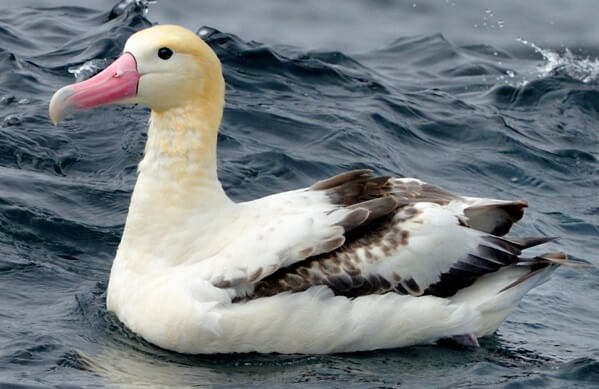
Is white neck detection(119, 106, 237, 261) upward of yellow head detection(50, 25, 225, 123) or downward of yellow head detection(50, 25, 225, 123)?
downward

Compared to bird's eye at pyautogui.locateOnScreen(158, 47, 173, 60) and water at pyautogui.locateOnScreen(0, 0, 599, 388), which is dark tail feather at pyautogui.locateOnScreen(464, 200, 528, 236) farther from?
bird's eye at pyautogui.locateOnScreen(158, 47, 173, 60)

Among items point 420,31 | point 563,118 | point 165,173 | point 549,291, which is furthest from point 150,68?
point 420,31

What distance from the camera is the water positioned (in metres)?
8.82

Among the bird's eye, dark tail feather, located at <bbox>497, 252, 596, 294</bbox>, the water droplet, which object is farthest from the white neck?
the water droplet

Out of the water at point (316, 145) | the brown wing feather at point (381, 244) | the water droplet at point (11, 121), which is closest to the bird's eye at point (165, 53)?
the brown wing feather at point (381, 244)

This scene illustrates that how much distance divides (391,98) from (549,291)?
15.7ft

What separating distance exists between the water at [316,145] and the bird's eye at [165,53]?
1.77 m

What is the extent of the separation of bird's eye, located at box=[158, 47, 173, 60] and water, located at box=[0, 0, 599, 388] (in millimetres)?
1775

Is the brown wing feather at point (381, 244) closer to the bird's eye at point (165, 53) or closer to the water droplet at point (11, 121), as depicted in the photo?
the bird's eye at point (165, 53)

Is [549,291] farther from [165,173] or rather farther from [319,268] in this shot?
[165,173]

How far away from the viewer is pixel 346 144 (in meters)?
13.4

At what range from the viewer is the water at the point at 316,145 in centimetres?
882

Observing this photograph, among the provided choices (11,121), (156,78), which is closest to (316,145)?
(11,121)

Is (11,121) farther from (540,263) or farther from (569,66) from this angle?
(569,66)
